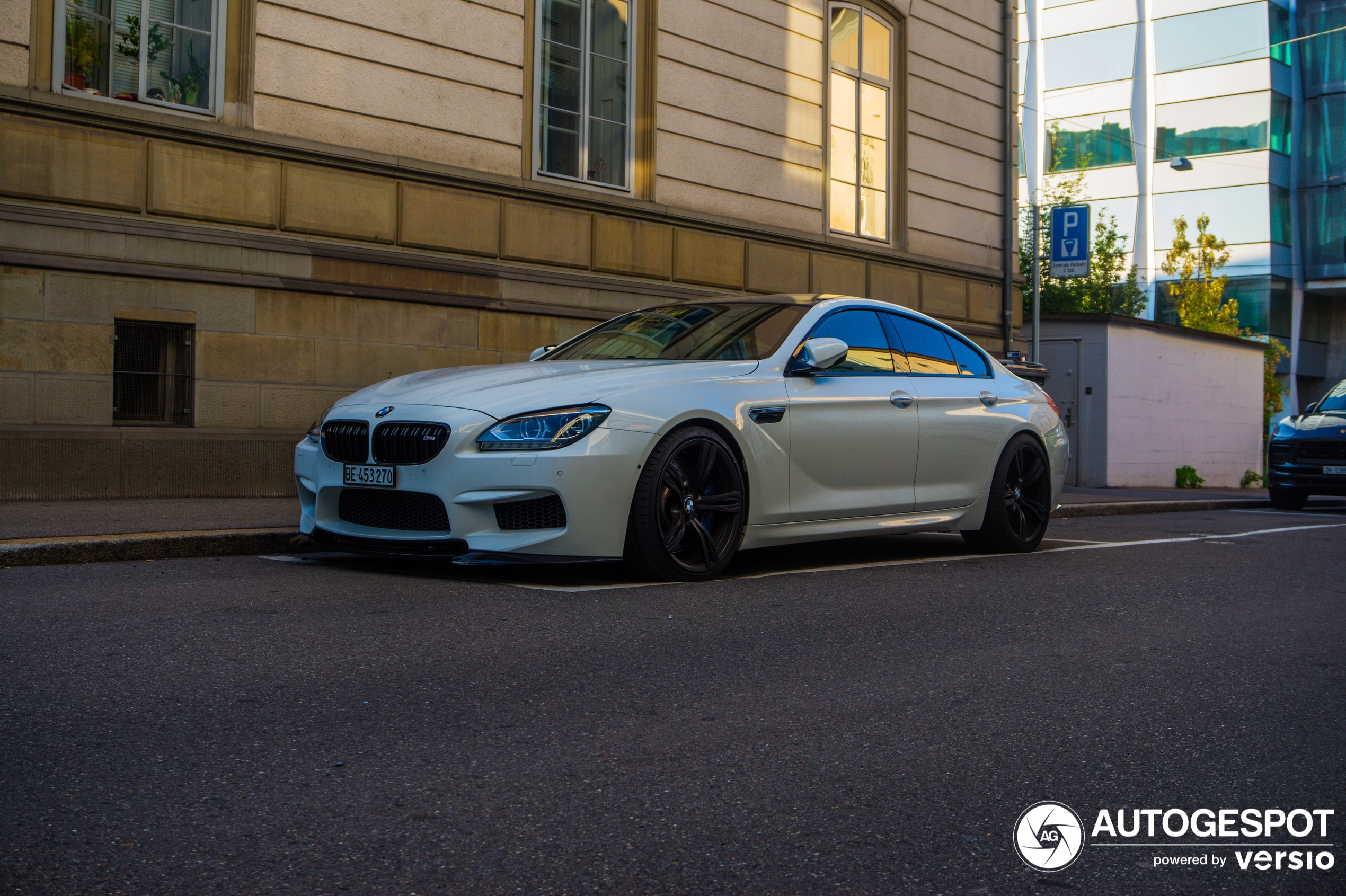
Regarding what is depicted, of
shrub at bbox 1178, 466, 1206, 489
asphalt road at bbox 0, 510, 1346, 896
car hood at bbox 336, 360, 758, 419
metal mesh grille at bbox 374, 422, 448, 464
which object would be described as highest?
car hood at bbox 336, 360, 758, 419

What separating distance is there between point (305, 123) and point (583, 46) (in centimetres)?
372

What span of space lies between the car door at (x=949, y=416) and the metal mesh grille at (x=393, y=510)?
119 inches

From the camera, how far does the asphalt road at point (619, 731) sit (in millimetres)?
2438

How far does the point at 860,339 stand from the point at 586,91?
7421mm

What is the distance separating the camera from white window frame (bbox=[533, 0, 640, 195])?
42.9 ft

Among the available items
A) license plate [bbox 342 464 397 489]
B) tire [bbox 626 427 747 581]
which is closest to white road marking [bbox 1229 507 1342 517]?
tire [bbox 626 427 747 581]

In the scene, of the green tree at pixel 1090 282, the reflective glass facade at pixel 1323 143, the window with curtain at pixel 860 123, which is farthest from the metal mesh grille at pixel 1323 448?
the reflective glass facade at pixel 1323 143

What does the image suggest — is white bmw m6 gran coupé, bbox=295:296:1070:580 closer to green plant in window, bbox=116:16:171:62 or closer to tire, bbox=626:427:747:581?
tire, bbox=626:427:747:581

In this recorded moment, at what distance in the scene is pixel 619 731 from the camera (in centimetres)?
336

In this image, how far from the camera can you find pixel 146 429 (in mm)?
10039

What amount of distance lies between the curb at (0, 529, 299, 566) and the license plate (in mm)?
1078

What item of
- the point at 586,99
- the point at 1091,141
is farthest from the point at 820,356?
the point at 1091,141

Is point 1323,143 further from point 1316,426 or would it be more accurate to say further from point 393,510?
point 393,510

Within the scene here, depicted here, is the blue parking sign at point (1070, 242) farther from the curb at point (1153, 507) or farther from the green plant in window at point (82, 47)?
the green plant in window at point (82, 47)
